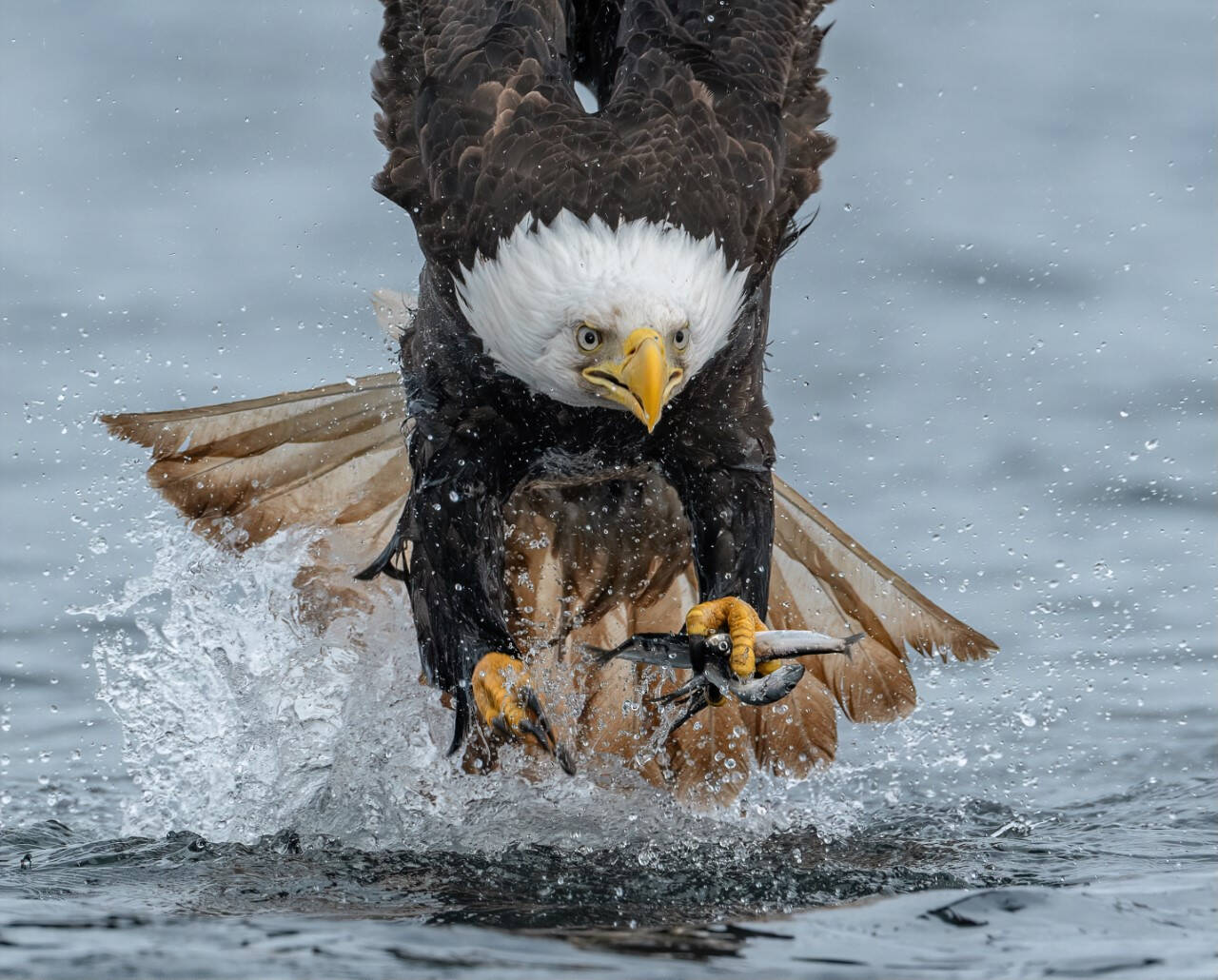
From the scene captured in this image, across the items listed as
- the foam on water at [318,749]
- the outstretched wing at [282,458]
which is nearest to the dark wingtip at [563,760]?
the foam on water at [318,749]

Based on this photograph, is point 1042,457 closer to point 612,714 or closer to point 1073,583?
point 1073,583

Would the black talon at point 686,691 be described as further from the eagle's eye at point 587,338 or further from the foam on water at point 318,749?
the eagle's eye at point 587,338

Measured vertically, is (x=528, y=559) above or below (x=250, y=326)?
below

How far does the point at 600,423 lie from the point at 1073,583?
3.44 metres

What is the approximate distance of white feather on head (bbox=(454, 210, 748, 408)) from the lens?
357cm

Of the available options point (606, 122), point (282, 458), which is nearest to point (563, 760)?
point (606, 122)

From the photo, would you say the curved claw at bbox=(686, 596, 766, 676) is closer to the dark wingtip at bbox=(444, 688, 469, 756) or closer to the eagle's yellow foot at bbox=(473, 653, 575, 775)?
the eagle's yellow foot at bbox=(473, 653, 575, 775)

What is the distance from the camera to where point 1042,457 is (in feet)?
25.2

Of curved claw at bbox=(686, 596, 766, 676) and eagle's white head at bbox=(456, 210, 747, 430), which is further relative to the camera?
curved claw at bbox=(686, 596, 766, 676)

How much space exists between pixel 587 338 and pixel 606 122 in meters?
0.50

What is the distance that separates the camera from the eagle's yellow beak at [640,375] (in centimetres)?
351

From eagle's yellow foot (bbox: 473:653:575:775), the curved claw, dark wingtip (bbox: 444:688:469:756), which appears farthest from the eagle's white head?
dark wingtip (bbox: 444:688:469:756)

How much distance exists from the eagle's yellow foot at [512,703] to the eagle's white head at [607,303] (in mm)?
722

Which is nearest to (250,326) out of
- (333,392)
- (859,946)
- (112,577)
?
(112,577)
